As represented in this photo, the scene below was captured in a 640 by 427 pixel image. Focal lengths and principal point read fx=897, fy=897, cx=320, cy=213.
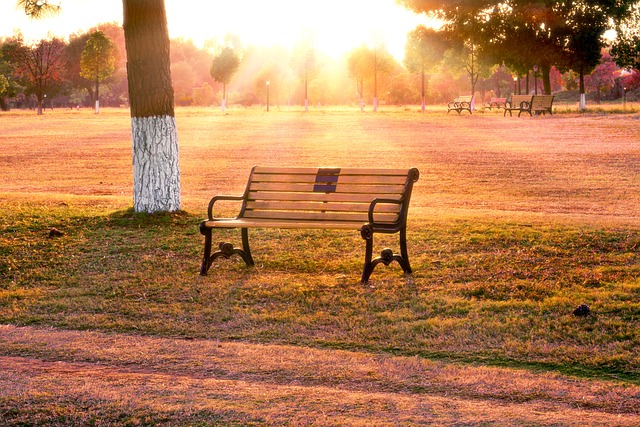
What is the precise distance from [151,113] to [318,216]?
4.09 metres

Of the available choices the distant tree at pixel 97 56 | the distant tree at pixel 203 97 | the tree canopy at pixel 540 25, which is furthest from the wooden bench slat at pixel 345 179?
the distant tree at pixel 203 97

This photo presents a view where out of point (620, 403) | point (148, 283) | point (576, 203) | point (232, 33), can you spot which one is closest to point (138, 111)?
point (148, 283)

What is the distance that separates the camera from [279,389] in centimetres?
541

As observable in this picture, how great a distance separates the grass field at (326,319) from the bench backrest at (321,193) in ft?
1.94

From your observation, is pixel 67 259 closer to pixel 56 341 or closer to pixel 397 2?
pixel 56 341

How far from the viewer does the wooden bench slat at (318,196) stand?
29.9 feet

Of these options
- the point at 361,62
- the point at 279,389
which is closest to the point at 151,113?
the point at 279,389

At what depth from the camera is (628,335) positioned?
6.64 m

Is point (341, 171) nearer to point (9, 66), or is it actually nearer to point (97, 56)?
point (97, 56)

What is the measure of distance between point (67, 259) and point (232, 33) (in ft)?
344

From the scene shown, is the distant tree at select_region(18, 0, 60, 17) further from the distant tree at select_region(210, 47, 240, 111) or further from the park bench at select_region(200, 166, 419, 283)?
the distant tree at select_region(210, 47, 240, 111)

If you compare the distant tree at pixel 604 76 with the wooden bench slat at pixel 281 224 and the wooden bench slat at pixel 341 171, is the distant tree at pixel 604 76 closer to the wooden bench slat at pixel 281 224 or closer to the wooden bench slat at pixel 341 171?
the wooden bench slat at pixel 341 171

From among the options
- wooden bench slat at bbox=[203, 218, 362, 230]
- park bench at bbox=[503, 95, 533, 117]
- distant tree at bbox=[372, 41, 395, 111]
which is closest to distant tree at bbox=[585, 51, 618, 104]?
distant tree at bbox=[372, 41, 395, 111]

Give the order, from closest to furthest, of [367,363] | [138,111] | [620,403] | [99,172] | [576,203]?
[620,403], [367,363], [138,111], [576,203], [99,172]
